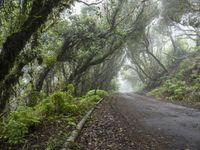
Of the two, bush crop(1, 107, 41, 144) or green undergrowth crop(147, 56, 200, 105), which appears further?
green undergrowth crop(147, 56, 200, 105)

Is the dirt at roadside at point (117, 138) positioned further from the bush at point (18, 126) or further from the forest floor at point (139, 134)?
the bush at point (18, 126)

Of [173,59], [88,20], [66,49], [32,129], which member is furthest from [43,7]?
[173,59]

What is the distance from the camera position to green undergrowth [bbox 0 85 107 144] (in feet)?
23.2

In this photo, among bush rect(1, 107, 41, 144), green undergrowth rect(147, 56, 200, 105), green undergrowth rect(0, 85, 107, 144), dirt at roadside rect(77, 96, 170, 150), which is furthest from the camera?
green undergrowth rect(147, 56, 200, 105)

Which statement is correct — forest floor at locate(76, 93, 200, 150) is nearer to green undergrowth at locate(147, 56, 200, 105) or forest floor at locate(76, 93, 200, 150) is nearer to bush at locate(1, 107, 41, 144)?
bush at locate(1, 107, 41, 144)

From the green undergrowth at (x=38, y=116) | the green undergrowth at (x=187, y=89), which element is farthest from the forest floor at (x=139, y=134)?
the green undergrowth at (x=187, y=89)

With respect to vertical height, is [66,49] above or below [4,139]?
above

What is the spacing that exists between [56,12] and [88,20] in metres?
9.30

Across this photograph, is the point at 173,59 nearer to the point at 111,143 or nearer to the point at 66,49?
the point at 66,49

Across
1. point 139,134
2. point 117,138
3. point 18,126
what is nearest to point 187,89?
point 139,134

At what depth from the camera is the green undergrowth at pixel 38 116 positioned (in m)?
7.06

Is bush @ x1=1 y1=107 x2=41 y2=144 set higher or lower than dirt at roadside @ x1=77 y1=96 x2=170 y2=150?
higher

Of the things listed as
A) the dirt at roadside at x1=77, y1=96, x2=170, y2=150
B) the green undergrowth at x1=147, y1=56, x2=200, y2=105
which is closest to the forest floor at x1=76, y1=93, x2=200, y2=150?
the dirt at roadside at x1=77, y1=96, x2=170, y2=150

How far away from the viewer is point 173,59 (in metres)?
37.6
